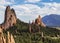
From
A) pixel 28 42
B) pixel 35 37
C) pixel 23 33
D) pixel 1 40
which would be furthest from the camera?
pixel 23 33

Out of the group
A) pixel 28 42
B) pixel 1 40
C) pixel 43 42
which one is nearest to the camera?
pixel 1 40

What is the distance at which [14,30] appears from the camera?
648 feet

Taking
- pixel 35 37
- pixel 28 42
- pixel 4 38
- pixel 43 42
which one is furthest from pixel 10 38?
pixel 35 37

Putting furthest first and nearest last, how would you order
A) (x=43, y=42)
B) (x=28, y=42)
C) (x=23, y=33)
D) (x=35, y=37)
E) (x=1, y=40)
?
(x=23, y=33) < (x=35, y=37) < (x=43, y=42) < (x=28, y=42) < (x=1, y=40)

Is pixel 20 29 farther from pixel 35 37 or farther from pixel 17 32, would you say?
pixel 35 37

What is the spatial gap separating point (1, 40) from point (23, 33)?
15473cm

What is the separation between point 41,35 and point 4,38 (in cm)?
→ 14336

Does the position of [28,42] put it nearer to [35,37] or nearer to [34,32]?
[35,37]

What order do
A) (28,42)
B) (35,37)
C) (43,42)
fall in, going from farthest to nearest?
(35,37) < (43,42) < (28,42)

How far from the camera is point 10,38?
37.6m

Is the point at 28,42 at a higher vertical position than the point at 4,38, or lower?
lower

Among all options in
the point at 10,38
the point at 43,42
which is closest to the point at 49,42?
the point at 43,42

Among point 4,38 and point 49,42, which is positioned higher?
point 4,38

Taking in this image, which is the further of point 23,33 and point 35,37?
point 23,33
